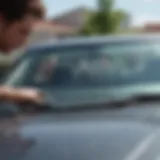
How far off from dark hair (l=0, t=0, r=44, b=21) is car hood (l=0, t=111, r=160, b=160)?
20.8 inches

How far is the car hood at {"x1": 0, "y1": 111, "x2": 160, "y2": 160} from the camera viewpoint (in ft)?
10.9

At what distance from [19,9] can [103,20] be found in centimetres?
4262

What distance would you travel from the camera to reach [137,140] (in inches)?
135

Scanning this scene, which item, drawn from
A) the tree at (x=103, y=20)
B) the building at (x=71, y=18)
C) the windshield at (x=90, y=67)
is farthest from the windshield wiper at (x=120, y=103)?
the building at (x=71, y=18)

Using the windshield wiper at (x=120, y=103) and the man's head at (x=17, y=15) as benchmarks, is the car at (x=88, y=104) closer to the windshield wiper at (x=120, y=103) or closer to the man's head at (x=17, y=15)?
the windshield wiper at (x=120, y=103)

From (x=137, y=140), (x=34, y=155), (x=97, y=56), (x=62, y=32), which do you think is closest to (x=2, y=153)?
(x=34, y=155)

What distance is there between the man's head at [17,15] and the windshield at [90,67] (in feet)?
4.70

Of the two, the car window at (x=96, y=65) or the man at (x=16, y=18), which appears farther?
the car window at (x=96, y=65)

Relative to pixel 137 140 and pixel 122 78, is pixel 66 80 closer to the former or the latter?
pixel 122 78

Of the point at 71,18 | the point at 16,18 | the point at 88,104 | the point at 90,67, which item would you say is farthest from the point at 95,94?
the point at 71,18

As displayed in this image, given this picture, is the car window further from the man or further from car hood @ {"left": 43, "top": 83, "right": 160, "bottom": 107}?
the man

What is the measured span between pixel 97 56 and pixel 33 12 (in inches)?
80.5

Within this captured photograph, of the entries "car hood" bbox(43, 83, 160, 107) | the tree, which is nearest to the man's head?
"car hood" bbox(43, 83, 160, 107)

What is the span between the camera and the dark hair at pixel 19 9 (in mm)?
3605
